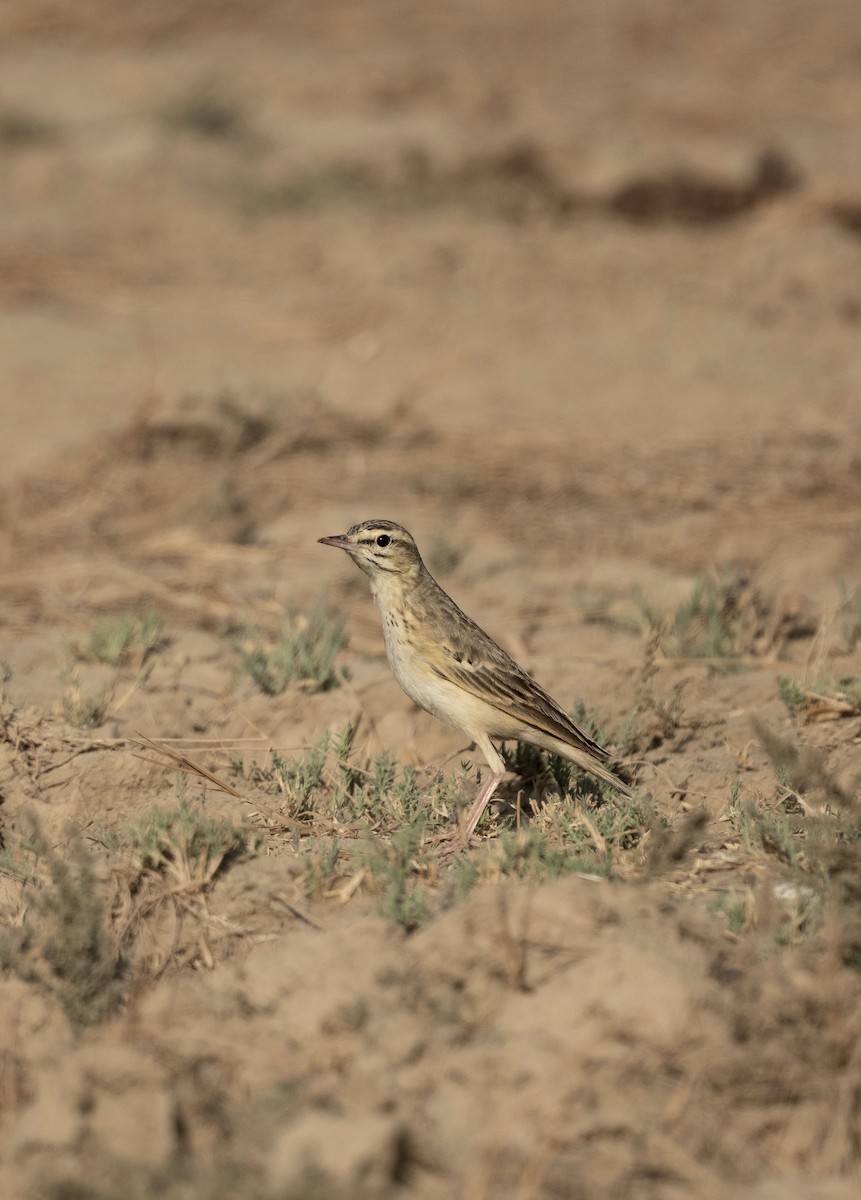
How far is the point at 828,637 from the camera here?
6871mm

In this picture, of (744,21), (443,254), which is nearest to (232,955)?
(443,254)

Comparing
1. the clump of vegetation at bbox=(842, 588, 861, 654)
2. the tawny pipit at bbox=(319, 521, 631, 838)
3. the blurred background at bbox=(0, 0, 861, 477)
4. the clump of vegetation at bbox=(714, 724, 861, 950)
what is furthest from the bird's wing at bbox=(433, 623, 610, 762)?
the blurred background at bbox=(0, 0, 861, 477)

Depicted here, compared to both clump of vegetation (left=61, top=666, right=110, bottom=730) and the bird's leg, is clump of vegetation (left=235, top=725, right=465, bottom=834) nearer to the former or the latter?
the bird's leg

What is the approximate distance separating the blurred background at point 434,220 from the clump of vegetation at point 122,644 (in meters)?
3.26

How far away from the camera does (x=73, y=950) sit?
3.98m

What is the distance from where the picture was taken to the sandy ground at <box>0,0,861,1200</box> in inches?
142

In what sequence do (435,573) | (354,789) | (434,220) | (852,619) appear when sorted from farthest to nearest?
(434,220) < (435,573) < (852,619) < (354,789)

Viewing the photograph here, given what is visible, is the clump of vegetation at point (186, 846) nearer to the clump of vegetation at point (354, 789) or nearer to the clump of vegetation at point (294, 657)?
the clump of vegetation at point (354, 789)

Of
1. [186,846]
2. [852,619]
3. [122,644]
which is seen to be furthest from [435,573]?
[186,846]

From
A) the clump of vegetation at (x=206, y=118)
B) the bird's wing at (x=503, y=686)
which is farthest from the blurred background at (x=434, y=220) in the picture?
the bird's wing at (x=503, y=686)

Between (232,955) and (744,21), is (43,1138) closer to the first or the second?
(232,955)

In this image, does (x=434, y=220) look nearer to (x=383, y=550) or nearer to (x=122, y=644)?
(x=122, y=644)

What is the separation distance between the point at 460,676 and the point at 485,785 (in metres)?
0.46

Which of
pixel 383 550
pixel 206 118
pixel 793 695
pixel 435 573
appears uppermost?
pixel 206 118
